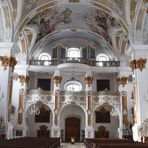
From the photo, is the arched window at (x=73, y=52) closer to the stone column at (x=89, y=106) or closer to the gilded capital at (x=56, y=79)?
the stone column at (x=89, y=106)

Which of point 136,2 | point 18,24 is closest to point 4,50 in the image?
point 18,24

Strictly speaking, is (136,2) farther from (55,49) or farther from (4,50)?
(55,49)

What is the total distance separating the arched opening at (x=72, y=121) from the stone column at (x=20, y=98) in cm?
474

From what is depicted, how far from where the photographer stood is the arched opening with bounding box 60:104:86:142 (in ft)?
88.1

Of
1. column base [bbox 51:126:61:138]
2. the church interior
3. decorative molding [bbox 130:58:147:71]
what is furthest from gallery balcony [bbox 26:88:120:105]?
decorative molding [bbox 130:58:147:71]

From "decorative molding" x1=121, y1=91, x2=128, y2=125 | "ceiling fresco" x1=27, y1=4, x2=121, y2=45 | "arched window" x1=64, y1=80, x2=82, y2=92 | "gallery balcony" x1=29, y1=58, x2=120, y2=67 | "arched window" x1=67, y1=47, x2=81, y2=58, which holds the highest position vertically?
"ceiling fresco" x1=27, y1=4, x2=121, y2=45

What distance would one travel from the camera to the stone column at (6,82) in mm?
16531

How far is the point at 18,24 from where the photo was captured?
1819 centimetres

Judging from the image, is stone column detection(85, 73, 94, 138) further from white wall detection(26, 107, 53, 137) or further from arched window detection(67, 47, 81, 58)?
white wall detection(26, 107, 53, 137)

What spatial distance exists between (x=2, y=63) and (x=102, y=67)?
11.1m

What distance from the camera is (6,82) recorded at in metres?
17.0

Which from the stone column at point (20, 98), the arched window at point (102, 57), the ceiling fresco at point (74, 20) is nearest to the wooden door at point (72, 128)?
the stone column at point (20, 98)

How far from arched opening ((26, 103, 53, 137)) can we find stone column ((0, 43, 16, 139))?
8.98m

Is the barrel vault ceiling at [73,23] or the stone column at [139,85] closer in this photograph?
the stone column at [139,85]
